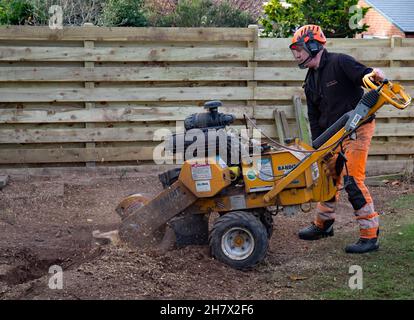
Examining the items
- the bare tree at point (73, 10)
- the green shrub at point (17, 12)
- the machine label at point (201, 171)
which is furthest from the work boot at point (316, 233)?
the green shrub at point (17, 12)

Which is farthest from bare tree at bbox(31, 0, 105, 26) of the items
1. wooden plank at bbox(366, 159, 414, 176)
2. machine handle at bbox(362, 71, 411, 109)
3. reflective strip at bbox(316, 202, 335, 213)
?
machine handle at bbox(362, 71, 411, 109)

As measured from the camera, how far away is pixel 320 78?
22.4 ft

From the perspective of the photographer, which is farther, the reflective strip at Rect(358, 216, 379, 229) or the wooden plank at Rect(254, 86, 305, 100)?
the wooden plank at Rect(254, 86, 305, 100)

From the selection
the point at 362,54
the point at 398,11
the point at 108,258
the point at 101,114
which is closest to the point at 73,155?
the point at 101,114

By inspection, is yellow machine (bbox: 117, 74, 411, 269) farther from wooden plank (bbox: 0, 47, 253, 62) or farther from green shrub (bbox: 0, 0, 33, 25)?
green shrub (bbox: 0, 0, 33, 25)

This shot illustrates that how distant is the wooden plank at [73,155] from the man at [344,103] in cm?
377

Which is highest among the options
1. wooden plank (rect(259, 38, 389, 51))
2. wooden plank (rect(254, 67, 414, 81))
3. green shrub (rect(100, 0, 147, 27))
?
green shrub (rect(100, 0, 147, 27))

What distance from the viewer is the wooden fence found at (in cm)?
985

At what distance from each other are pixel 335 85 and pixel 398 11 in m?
16.9

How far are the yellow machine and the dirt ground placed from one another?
0.21 meters

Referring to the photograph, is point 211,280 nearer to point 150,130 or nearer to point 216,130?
point 216,130

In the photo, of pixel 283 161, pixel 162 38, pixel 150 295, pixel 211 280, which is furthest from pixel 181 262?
pixel 162 38

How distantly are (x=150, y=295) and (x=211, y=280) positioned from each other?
25.3 inches

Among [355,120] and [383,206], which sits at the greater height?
[355,120]
